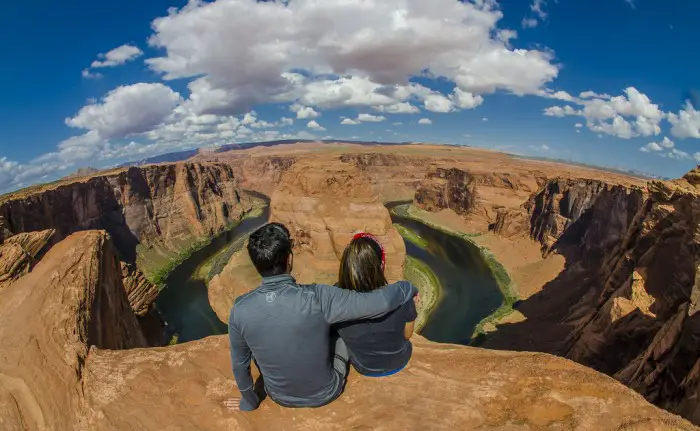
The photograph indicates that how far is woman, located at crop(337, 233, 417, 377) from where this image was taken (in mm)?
4324

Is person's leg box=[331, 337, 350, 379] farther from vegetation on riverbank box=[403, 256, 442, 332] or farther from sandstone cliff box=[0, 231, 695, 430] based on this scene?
vegetation on riverbank box=[403, 256, 442, 332]

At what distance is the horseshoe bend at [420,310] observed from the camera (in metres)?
4.81

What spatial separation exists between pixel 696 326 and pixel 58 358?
61.2ft

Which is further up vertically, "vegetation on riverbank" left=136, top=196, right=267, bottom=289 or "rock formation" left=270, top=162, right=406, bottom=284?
"rock formation" left=270, top=162, right=406, bottom=284

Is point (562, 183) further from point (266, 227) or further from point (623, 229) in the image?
point (266, 227)

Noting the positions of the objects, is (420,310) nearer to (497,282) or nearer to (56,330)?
(497,282)

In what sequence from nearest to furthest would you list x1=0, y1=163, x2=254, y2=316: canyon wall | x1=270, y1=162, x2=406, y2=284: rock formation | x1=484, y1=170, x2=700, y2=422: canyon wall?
1. x1=484, y1=170, x2=700, y2=422: canyon wall
2. x1=270, y1=162, x2=406, y2=284: rock formation
3. x1=0, y1=163, x2=254, y2=316: canyon wall

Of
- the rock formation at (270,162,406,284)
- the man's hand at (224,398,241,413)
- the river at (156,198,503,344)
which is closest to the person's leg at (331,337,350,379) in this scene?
the man's hand at (224,398,241,413)

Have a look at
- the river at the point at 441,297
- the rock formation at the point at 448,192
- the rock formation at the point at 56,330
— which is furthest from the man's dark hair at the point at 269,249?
the rock formation at the point at 448,192

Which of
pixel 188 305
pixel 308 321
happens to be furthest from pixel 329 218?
pixel 308 321

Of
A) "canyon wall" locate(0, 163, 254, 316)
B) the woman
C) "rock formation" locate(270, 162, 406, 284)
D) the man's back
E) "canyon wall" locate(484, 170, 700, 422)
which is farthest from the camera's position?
"canyon wall" locate(0, 163, 254, 316)

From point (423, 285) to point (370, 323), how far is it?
127 ft

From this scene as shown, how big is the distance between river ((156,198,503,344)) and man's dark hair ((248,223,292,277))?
31.3 metres

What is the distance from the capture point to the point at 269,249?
397 cm
